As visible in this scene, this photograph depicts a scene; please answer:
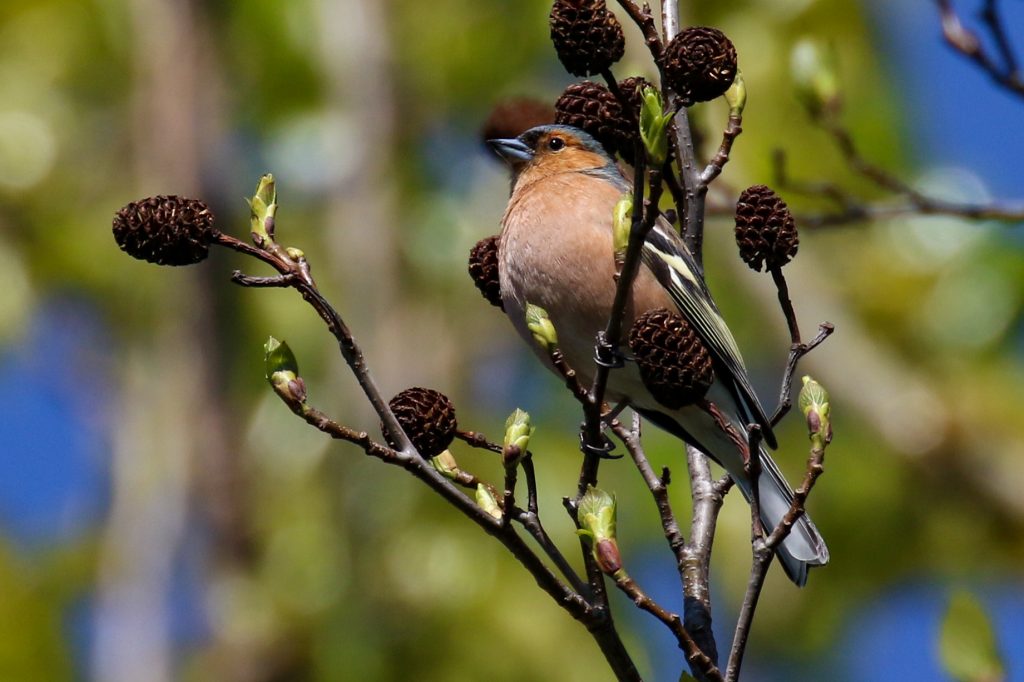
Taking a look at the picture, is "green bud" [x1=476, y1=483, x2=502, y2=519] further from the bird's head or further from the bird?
the bird's head

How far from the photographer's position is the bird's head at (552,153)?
5375 millimetres

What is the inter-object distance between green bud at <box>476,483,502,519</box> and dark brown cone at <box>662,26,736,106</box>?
101 centimetres

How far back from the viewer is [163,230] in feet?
9.34

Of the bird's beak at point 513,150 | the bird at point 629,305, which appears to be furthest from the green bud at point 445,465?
the bird's beak at point 513,150

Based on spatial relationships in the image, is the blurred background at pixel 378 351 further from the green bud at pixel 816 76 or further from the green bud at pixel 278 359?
the green bud at pixel 278 359

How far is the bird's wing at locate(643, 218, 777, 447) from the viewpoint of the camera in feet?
14.4

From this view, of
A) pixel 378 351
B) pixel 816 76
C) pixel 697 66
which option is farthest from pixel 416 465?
pixel 378 351

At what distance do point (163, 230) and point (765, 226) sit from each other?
133cm

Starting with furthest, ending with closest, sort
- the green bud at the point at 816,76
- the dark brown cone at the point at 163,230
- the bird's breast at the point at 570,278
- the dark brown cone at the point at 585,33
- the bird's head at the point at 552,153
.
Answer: the bird's head at the point at 552,153 → the green bud at the point at 816,76 → the bird's breast at the point at 570,278 → the dark brown cone at the point at 585,33 → the dark brown cone at the point at 163,230

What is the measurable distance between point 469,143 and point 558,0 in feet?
25.2

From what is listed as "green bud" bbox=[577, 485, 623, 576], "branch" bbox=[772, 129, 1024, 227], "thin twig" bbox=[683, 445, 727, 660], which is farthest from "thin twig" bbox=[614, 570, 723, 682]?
"branch" bbox=[772, 129, 1024, 227]

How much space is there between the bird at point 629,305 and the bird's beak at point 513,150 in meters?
0.40

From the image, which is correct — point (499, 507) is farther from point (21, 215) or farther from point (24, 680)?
point (21, 215)

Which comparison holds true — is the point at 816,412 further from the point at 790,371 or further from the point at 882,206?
the point at 882,206
